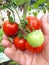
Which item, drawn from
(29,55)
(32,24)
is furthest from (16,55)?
(32,24)

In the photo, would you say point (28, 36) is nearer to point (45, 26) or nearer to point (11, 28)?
point (11, 28)

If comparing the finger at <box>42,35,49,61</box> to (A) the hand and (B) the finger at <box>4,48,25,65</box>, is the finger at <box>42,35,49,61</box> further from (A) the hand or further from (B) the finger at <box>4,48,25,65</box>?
(B) the finger at <box>4,48,25,65</box>

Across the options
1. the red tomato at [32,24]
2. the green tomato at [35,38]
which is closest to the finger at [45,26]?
the red tomato at [32,24]

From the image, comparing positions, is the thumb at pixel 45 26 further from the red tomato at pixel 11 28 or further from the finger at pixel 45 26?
the red tomato at pixel 11 28

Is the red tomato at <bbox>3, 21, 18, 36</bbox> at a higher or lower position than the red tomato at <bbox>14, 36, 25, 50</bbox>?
→ higher

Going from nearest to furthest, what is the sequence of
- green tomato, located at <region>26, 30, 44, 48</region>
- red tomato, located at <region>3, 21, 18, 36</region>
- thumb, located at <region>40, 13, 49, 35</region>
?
green tomato, located at <region>26, 30, 44, 48</region>, red tomato, located at <region>3, 21, 18, 36</region>, thumb, located at <region>40, 13, 49, 35</region>

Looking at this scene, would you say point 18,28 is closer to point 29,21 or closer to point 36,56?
point 29,21

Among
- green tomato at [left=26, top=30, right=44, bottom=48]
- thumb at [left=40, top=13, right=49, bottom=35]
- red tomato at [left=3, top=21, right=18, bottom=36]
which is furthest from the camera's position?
thumb at [left=40, top=13, right=49, bottom=35]

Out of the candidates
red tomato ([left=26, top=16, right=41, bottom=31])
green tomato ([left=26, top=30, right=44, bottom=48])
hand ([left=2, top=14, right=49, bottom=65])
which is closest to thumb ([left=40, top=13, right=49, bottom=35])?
hand ([left=2, top=14, right=49, bottom=65])
